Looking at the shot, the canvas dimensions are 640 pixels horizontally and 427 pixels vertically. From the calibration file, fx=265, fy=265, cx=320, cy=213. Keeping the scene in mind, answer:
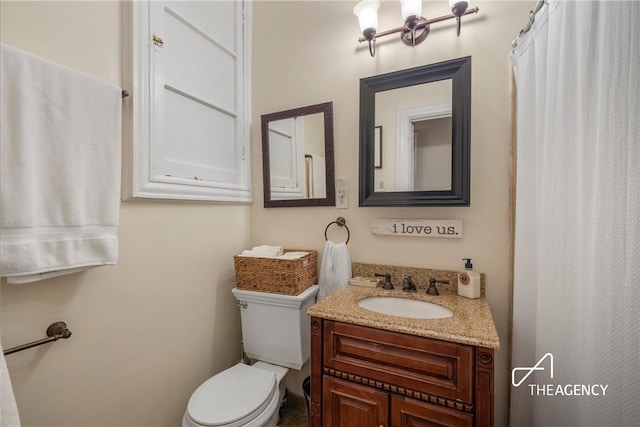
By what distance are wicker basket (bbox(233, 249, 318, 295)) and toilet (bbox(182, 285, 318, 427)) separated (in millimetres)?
33

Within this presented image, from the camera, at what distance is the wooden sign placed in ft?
4.17

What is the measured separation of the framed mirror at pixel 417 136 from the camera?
121 centimetres

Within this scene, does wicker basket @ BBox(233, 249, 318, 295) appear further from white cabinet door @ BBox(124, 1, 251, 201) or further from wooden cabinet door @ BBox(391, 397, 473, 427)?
wooden cabinet door @ BBox(391, 397, 473, 427)

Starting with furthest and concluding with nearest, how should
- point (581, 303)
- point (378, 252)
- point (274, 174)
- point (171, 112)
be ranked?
point (274, 174) → point (378, 252) → point (171, 112) → point (581, 303)

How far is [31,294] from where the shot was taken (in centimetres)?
89

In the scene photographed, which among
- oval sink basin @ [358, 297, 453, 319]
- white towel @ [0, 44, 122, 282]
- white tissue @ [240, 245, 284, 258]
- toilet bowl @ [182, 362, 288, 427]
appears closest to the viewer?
white towel @ [0, 44, 122, 282]

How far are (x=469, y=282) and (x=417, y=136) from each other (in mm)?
726

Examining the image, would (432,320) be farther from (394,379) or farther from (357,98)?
(357,98)

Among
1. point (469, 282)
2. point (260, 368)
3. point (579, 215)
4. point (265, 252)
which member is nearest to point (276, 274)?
point (265, 252)

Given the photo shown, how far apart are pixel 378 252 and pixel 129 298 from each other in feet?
3.92

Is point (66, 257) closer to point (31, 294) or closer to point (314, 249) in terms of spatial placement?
point (31, 294)

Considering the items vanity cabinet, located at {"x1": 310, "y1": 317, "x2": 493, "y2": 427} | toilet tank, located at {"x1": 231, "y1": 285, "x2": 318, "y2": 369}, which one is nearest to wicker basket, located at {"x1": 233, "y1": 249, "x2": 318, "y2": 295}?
toilet tank, located at {"x1": 231, "y1": 285, "x2": 318, "y2": 369}

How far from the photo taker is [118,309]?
1.12 metres

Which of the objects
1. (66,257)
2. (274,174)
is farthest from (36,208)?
(274,174)
